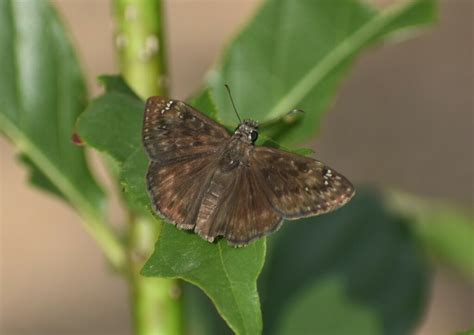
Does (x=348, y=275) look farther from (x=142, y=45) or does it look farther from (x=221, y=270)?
(x=221, y=270)

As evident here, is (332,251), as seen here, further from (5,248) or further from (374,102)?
(374,102)

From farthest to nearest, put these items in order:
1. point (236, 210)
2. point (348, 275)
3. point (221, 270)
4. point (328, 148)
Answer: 1. point (328, 148)
2. point (348, 275)
3. point (236, 210)
4. point (221, 270)

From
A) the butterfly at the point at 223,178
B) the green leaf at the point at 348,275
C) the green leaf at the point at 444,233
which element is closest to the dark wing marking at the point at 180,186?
the butterfly at the point at 223,178

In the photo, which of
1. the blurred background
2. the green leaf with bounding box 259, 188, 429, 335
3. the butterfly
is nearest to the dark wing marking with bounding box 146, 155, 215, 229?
the butterfly

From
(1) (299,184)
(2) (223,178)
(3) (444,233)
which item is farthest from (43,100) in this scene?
(3) (444,233)

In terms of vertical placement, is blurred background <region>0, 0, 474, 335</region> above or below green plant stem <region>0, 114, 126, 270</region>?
below

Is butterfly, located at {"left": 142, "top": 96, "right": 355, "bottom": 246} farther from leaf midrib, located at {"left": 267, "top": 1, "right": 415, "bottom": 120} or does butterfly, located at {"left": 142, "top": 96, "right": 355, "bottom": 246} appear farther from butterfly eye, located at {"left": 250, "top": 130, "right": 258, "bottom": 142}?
leaf midrib, located at {"left": 267, "top": 1, "right": 415, "bottom": 120}

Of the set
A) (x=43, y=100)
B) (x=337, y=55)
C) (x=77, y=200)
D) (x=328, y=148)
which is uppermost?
(x=337, y=55)
